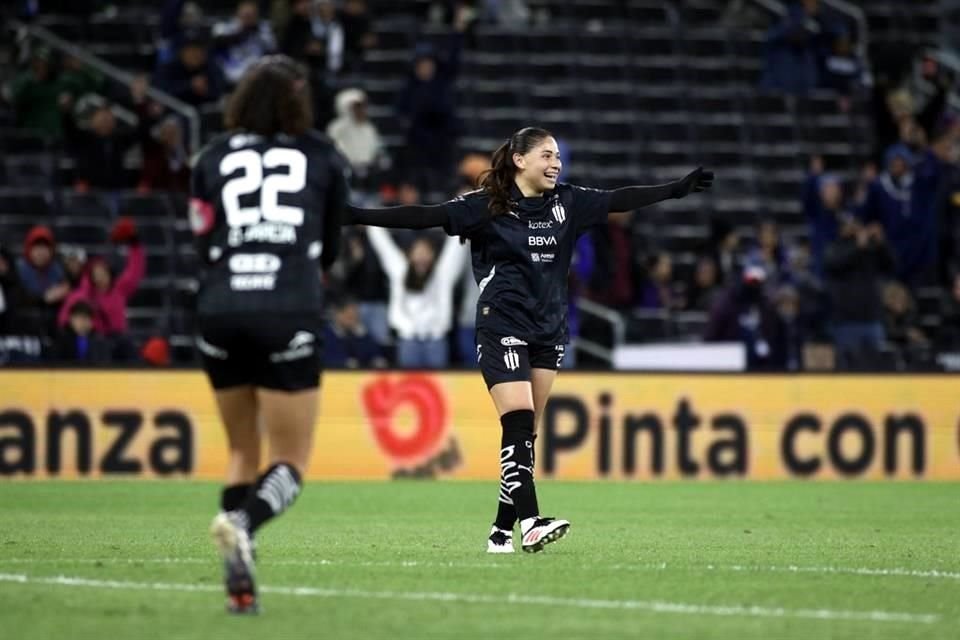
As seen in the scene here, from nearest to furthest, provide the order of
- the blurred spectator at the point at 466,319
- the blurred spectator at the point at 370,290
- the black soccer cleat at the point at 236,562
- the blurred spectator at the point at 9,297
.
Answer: the black soccer cleat at the point at 236,562, the blurred spectator at the point at 9,297, the blurred spectator at the point at 466,319, the blurred spectator at the point at 370,290

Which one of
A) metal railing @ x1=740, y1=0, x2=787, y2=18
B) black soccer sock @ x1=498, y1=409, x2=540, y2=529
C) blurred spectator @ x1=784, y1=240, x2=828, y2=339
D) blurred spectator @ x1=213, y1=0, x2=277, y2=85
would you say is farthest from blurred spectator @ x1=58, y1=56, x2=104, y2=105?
black soccer sock @ x1=498, y1=409, x2=540, y2=529

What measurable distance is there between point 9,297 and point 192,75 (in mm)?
5070

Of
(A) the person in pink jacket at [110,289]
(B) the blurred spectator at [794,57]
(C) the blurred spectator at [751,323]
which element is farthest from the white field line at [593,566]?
(B) the blurred spectator at [794,57]

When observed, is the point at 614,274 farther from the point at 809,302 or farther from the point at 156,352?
the point at 156,352

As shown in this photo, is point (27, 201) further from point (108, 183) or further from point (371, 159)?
point (371, 159)

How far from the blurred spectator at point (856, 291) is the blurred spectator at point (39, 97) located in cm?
962

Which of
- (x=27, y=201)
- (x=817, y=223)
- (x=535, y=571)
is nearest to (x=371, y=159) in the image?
(x=27, y=201)

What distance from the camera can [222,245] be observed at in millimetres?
8195

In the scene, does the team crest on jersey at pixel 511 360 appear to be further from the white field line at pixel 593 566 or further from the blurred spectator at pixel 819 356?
the blurred spectator at pixel 819 356

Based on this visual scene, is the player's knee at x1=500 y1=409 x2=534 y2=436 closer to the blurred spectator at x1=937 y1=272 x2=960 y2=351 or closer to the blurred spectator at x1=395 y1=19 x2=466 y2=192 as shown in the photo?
the blurred spectator at x1=395 y1=19 x2=466 y2=192

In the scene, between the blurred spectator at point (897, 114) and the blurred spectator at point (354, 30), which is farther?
the blurred spectator at point (897, 114)

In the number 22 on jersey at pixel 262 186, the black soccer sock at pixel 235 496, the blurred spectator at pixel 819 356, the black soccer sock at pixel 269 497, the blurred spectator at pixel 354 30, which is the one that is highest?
the blurred spectator at pixel 354 30

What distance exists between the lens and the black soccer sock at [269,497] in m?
8.12

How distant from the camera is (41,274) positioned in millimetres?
21672
